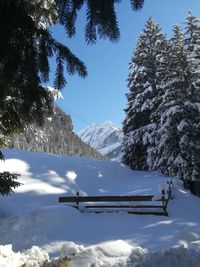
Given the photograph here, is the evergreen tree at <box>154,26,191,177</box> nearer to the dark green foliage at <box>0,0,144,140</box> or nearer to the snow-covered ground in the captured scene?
the snow-covered ground

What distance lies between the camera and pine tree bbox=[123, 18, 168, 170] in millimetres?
35312

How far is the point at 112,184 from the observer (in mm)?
30453

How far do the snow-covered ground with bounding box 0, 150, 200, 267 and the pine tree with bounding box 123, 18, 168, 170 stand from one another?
9.97 ft

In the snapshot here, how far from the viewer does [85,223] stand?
17266mm

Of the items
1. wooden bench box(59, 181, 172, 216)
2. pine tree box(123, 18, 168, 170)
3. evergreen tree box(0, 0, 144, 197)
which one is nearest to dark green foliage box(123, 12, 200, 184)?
pine tree box(123, 18, 168, 170)

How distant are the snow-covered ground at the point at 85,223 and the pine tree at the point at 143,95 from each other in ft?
9.97

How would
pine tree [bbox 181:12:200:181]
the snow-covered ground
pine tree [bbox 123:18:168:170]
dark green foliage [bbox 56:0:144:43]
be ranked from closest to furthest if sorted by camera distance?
1. dark green foliage [bbox 56:0:144:43]
2. the snow-covered ground
3. pine tree [bbox 181:12:200:181]
4. pine tree [bbox 123:18:168:170]

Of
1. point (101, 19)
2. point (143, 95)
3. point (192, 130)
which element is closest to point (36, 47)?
point (101, 19)

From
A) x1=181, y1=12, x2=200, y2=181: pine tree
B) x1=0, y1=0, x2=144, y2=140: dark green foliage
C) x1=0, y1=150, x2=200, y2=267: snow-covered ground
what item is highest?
x1=181, y1=12, x2=200, y2=181: pine tree

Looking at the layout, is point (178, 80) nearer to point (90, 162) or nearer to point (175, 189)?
point (175, 189)

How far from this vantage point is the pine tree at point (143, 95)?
3531cm

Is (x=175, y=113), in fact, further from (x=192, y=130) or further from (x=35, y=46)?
(x=35, y=46)

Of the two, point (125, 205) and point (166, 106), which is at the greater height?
point (166, 106)

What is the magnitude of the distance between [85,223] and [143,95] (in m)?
20.4
